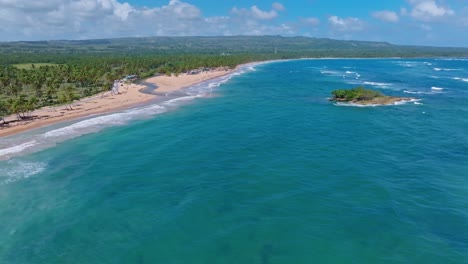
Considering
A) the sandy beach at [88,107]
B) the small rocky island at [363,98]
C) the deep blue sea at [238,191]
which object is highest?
the small rocky island at [363,98]

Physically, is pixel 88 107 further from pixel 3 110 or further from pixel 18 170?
pixel 18 170

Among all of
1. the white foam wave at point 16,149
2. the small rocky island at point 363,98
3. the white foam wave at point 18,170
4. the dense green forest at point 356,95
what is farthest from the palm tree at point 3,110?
the dense green forest at point 356,95

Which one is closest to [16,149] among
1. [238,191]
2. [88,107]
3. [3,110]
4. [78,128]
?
[78,128]

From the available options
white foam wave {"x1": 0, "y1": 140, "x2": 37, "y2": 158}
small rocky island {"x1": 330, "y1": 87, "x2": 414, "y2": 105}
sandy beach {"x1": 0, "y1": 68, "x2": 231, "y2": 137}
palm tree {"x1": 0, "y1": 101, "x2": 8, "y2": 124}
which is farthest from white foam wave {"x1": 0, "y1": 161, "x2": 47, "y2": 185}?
small rocky island {"x1": 330, "y1": 87, "x2": 414, "y2": 105}

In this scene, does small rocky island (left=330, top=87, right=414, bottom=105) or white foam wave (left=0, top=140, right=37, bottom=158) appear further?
small rocky island (left=330, top=87, right=414, bottom=105)

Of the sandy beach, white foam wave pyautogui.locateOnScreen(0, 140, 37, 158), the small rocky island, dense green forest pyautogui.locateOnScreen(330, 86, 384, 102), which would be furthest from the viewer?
dense green forest pyautogui.locateOnScreen(330, 86, 384, 102)

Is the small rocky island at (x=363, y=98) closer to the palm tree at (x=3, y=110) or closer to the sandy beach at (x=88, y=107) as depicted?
the sandy beach at (x=88, y=107)

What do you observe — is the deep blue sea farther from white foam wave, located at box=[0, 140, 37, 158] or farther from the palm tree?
the palm tree
